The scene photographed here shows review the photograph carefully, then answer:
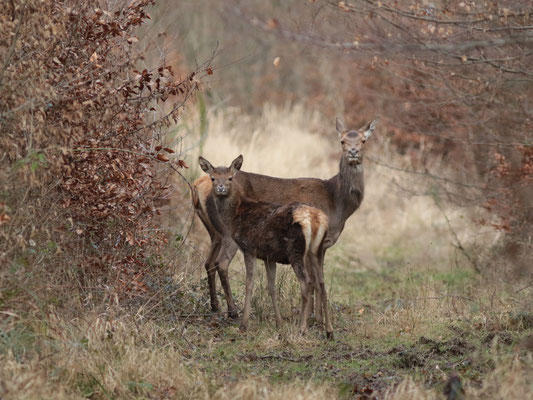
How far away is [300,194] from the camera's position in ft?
36.8

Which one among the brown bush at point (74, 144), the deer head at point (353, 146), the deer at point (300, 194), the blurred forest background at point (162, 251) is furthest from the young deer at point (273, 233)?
the deer head at point (353, 146)

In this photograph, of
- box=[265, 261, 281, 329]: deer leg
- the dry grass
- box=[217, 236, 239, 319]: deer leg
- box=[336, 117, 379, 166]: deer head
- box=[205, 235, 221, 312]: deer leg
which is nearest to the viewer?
the dry grass

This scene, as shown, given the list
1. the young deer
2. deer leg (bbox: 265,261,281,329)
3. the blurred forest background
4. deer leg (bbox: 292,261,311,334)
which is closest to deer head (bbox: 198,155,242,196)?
the young deer

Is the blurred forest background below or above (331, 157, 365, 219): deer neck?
below

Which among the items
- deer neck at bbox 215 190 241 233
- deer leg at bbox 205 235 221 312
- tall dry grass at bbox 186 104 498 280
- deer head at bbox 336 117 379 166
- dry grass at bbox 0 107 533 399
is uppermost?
tall dry grass at bbox 186 104 498 280

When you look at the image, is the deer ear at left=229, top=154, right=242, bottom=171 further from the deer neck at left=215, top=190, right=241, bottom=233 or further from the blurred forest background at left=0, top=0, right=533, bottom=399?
the blurred forest background at left=0, top=0, right=533, bottom=399

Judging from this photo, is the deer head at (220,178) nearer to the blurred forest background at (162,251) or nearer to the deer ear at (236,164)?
the deer ear at (236,164)

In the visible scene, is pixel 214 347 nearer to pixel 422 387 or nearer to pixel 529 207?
pixel 422 387

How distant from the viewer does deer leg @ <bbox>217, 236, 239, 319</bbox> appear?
10.6 m

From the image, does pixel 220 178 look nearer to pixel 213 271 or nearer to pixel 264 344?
pixel 213 271

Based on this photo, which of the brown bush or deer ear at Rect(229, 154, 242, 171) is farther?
deer ear at Rect(229, 154, 242, 171)

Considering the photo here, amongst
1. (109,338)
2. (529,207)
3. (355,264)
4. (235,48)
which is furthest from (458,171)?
(235,48)

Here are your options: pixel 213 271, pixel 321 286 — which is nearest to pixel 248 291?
pixel 321 286

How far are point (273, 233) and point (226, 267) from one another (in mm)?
1214
